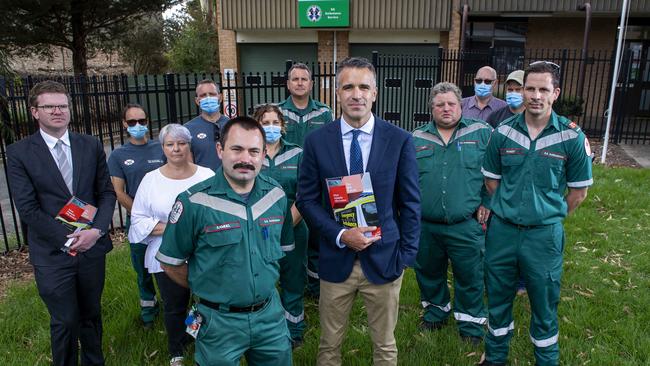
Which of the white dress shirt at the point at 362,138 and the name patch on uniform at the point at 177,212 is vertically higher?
the white dress shirt at the point at 362,138

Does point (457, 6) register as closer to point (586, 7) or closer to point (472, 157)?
point (586, 7)

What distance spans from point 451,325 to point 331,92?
7994 mm

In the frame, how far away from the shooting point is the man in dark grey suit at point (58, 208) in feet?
10.4

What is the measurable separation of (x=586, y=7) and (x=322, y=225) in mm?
A: 14120

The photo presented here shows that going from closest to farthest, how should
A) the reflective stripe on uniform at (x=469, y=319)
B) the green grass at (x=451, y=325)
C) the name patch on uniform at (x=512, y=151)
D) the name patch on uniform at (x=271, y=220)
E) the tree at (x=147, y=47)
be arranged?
1. the name patch on uniform at (x=271, y=220)
2. the name patch on uniform at (x=512, y=151)
3. the green grass at (x=451, y=325)
4. the reflective stripe on uniform at (x=469, y=319)
5. the tree at (x=147, y=47)

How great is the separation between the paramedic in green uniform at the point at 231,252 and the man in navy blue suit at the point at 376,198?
1.36 ft

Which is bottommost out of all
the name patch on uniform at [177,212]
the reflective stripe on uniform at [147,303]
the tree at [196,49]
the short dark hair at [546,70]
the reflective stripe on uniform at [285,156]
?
the reflective stripe on uniform at [147,303]

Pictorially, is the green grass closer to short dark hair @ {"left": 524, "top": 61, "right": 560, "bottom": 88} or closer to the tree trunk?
short dark hair @ {"left": 524, "top": 61, "right": 560, "bottom": 88}

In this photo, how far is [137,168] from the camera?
13.8 feet

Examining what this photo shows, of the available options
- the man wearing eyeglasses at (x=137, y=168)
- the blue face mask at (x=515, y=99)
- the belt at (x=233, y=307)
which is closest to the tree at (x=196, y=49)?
the man wearing eyeglasses at (x=137, y=168)

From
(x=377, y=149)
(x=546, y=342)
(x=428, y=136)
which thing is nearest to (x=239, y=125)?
(x=377, y=149)

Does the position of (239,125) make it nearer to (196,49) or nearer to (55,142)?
(55,142)

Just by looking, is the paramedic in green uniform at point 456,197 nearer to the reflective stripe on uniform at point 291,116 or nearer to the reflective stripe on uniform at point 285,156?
the reflective stripe on uniform at point 285,156

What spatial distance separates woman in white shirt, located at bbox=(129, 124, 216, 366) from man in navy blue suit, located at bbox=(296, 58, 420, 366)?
3.27 feet
